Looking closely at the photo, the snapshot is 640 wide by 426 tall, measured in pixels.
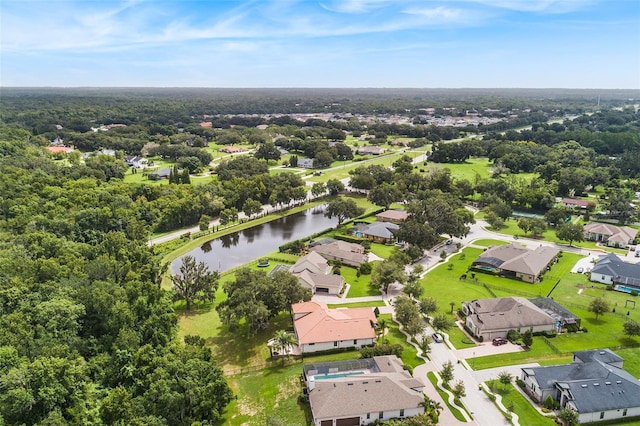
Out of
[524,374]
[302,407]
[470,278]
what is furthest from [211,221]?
[524,374]

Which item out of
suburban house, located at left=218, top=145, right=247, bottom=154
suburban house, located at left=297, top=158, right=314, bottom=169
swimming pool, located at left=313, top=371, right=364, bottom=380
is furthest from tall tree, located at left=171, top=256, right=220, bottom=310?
suburban house, located at left=218, top=145, right=247, bottom=154

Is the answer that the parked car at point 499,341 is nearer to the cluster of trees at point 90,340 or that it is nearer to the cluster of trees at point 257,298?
the cluster of trees at point 257,298

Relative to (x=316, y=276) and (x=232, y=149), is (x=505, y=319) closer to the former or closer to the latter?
(x=316, y=276)

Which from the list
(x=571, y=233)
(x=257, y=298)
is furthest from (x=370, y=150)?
(x=257, y=298)

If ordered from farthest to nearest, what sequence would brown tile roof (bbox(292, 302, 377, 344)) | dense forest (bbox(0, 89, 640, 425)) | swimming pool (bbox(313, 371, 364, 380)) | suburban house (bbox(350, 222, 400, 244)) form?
1. suburban house (bbox(350, 222, 400, 244))
2. brown tile roof (bbox(292, 302, 377, 344))
3. swimming pool (bbox(313, 371, 364, 380))
4. dense forest (bbox(0, 89, 640, 425))

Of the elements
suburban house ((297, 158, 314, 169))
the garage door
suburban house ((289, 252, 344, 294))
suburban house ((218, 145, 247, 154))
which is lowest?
the garage door

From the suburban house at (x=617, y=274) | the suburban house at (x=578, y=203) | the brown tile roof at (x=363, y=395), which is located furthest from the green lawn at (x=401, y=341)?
the suburban house at (x=578, y=203)

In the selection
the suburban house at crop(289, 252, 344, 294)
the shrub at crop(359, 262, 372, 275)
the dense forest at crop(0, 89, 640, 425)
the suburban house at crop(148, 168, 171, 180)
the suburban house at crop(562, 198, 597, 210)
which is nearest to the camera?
the dense forest at crop(0, 89, 640, 425)

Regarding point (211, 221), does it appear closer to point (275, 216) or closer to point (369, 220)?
point (275, 216)

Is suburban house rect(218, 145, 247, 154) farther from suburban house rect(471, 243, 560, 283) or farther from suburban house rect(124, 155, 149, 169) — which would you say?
suburban house rect(471, 243, 560, 283)
